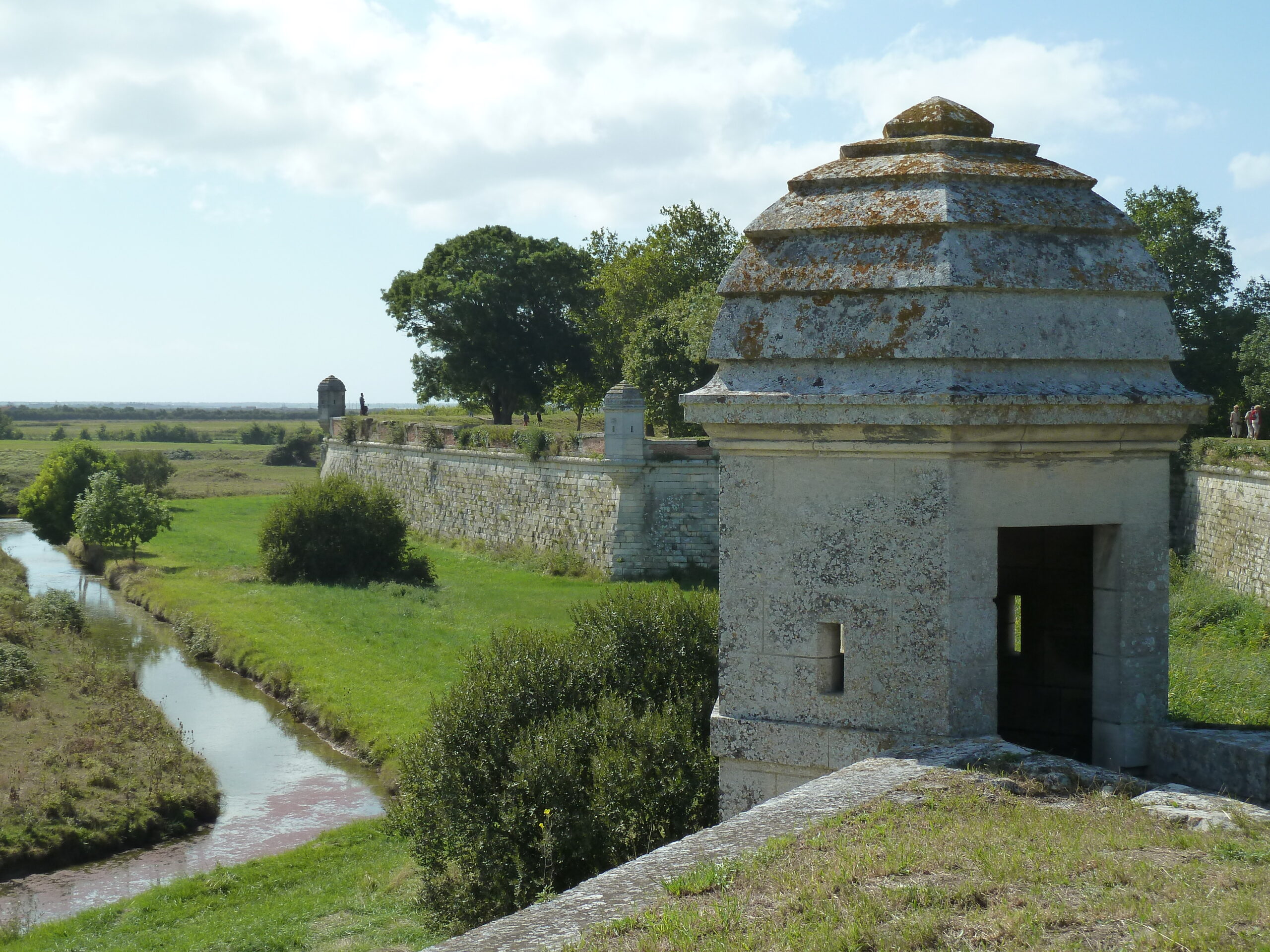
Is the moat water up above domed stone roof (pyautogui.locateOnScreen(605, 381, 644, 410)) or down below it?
below

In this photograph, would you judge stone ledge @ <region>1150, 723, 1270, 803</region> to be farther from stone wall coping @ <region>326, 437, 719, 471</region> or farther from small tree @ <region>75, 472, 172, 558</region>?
small tree @ <region>75, 472, 172, 558</region>

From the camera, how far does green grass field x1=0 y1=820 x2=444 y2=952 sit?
35.9ft

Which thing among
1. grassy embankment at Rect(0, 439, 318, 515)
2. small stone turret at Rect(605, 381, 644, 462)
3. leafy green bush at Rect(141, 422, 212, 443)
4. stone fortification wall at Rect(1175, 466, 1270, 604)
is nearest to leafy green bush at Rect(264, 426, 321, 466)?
grassy embankment at Rect(0, 439, 318, 515)

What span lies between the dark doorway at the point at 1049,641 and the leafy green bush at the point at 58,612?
21.3 metres

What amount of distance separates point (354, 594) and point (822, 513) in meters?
24.2

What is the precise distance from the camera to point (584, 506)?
2862cm

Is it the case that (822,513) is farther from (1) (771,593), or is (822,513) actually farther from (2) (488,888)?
(2) (488,888)

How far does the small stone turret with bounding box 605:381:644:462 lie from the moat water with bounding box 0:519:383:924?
378 inches

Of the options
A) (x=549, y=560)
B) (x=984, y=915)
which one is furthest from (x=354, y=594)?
(x=984, y=915)

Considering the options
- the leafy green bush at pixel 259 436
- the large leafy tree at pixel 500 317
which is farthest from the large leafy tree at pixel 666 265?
the leafy green bush at pixel 259 436

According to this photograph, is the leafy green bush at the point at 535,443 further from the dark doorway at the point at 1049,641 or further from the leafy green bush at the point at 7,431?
the leafy green bush at the point at 7,431

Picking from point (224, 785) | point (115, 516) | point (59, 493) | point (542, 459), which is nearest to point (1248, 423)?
point (542, 459)

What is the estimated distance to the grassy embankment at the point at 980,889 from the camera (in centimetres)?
282

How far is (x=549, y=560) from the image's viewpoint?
29000mm
